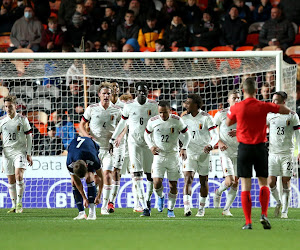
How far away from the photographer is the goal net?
15.2 metres

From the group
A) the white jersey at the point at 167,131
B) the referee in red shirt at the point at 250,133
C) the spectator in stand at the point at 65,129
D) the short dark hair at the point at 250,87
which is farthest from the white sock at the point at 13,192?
the short dark hair at the point at 250,87

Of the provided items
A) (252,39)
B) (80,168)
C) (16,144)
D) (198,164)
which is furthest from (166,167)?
(252,39)

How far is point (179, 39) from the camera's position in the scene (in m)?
19.6

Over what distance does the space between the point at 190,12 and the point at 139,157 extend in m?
8.72

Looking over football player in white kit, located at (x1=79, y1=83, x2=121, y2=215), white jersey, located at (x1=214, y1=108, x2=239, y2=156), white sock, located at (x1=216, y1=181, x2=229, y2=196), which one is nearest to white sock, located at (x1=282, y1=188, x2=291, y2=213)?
white jersey, located at (x1=214, y1=108, x2=239, y2=156)

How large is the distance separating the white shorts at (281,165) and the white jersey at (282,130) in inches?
4.0

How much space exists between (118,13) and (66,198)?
7123 mm

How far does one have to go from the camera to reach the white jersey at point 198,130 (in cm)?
1252

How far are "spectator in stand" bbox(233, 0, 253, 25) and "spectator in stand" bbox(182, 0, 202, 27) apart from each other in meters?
1.09

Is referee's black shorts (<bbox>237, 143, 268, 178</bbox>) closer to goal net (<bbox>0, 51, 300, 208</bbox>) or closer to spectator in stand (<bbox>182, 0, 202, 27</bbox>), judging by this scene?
goal net (<bbox>0, 51, 300, 208</bbox>)

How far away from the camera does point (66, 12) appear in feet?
69.2

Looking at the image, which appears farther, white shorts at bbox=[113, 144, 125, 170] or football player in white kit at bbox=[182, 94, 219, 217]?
white shorts at bbox=[113, 144, 125, 170]

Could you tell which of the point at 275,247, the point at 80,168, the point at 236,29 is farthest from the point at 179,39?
the point at 275,247

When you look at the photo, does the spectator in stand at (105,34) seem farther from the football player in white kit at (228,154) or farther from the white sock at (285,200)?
the white sock at (285,200)
